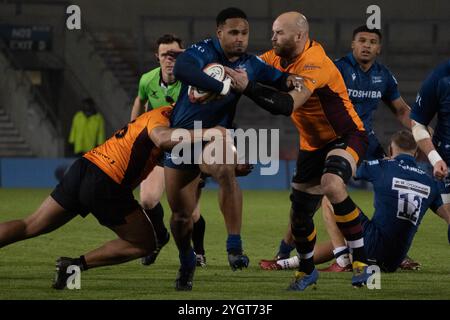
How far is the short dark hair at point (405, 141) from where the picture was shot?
932 cm

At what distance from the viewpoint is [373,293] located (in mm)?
7824

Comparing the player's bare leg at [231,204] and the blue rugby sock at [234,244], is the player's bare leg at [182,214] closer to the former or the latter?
the player's bare leg at [231,204]

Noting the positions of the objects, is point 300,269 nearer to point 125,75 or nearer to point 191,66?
point 191,66

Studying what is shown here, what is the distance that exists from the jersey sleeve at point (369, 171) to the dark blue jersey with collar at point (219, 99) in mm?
1519

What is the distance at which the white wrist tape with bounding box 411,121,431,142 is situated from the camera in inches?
345

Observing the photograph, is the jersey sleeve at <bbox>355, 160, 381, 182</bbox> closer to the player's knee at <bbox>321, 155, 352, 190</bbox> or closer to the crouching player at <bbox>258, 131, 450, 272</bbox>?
the crouching player at <bbox>258, 131, 450, 272</bbox>

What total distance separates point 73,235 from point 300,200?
4.73 m

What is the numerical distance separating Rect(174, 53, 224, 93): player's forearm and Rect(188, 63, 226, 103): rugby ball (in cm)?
6

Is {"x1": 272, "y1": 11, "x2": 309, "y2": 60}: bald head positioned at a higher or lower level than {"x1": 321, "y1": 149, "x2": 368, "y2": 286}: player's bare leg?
higher

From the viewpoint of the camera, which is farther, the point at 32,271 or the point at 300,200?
the point at 32,271

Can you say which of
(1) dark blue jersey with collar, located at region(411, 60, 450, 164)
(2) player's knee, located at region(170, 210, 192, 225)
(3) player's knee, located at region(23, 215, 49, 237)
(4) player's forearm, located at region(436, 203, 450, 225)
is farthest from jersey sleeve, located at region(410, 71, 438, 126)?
(3) player's knee, located at region(23, 215, 49, 237)

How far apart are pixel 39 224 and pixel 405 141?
10.4ft

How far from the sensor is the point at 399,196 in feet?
30.0

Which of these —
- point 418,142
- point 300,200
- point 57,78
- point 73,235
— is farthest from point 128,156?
point 57,78
